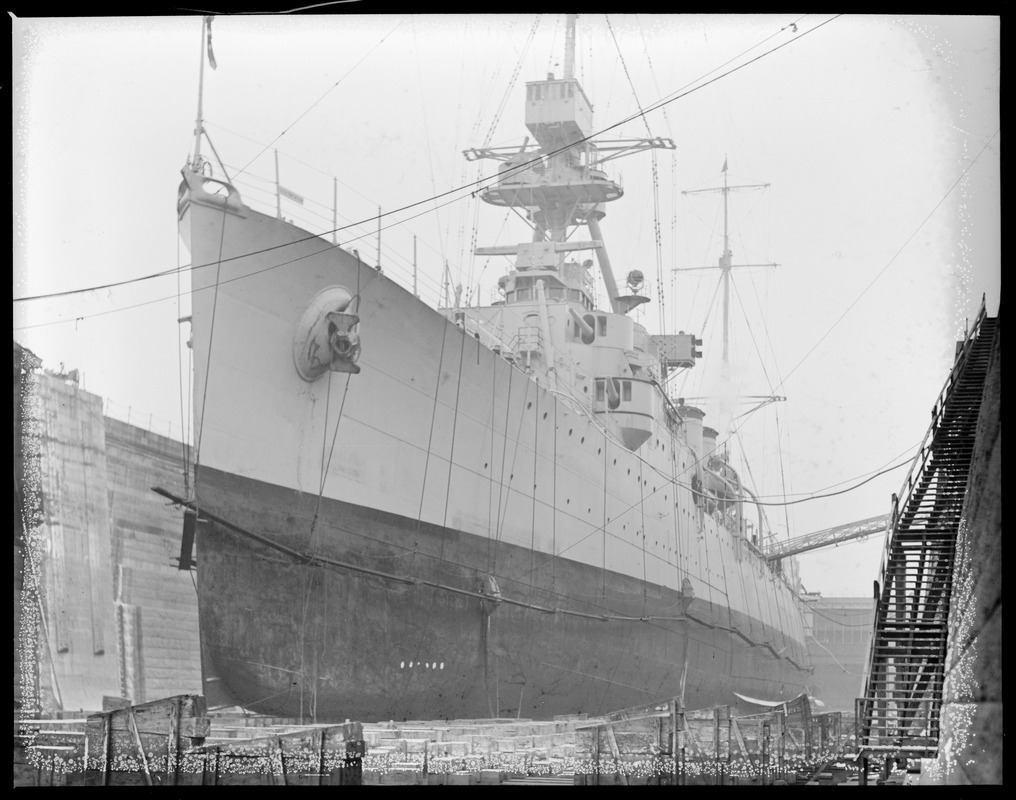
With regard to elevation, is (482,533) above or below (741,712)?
above

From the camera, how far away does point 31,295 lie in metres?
8.35

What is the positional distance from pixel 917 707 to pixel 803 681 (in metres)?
18.3

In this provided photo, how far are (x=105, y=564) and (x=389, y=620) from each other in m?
7.06

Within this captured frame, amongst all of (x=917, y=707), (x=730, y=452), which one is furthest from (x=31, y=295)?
(x=730, y=452)

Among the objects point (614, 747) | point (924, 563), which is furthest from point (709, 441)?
point (614, 747)

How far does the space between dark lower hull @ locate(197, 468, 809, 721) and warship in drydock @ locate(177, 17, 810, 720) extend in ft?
0.07

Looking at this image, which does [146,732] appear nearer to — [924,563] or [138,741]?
[138,741]

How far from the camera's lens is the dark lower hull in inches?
377

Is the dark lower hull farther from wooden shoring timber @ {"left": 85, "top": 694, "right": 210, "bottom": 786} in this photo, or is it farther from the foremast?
the foremast

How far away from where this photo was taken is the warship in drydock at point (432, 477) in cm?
966

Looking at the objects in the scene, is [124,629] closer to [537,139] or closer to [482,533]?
[482,533]

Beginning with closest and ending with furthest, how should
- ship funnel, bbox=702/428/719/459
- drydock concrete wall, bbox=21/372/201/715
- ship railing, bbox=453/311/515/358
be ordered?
ship railing, bbox=453/311/515/358 → drydock concrete wall, bbox=21/372/201/715 → ship funnel, bbox=702/428/719/459

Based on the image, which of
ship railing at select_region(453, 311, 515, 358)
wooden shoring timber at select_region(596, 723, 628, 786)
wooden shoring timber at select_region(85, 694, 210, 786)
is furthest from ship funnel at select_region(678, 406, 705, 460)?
wooden shoring timber at select_region(85, 694, 210, 786)
